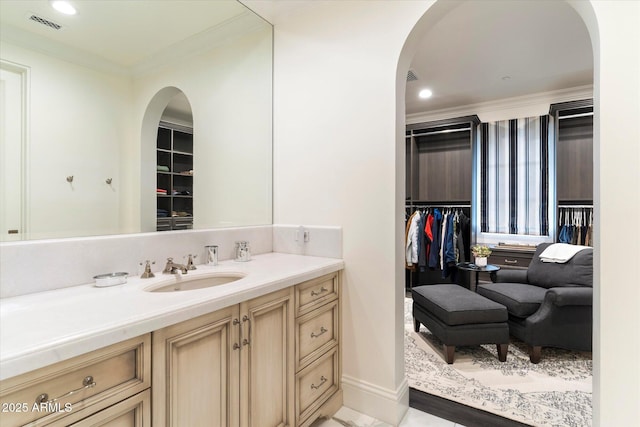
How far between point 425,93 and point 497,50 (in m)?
1.14

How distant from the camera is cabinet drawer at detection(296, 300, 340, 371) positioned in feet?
5.16

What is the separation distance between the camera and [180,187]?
1771mm

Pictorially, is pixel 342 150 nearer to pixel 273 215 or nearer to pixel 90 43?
pixel 273 215

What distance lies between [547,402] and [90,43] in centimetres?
315

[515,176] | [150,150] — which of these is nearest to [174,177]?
[150,150]

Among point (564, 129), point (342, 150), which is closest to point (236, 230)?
point (342, 150)

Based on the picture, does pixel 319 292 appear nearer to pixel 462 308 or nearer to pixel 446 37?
pixel 462 308

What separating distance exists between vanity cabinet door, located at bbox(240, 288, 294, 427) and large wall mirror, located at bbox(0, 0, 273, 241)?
0.75 metres

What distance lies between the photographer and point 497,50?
2.94 metres

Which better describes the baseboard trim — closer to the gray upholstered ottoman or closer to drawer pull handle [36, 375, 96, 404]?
the gray upholstered ottoman

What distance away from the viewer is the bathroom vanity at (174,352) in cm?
75

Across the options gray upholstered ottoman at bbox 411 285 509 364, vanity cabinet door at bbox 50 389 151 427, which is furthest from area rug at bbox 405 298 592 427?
vanity cabinet door at bbox 50 389 151 427

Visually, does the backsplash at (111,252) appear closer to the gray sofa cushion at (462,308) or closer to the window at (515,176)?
the gray sofa cushion at (462,308)

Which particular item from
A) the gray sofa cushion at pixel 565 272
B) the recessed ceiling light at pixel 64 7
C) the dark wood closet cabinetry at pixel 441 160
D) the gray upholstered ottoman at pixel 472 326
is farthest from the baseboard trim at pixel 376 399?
the dark wood closet cabinetry at pixel 441 160
